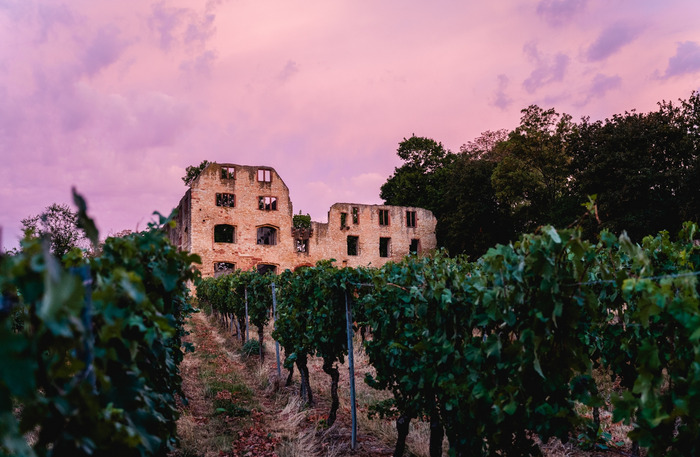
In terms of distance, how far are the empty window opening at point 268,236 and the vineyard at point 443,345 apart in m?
25.8

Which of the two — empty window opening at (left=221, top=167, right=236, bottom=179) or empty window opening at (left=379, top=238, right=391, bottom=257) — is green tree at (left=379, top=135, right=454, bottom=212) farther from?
empty window opening at (left=221, top=167, right=236, bottom=179)

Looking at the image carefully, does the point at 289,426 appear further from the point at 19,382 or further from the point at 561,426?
the point at 19,382

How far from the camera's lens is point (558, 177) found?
95.1ft

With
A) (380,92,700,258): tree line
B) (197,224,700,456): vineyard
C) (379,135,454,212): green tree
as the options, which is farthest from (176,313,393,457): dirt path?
(379,135,454,212): green tree

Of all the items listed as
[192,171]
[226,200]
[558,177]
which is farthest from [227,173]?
[558,177]

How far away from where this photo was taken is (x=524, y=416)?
3.22 meters

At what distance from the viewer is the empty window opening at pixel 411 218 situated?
3500 cm

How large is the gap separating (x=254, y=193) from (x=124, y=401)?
29125 millimetres

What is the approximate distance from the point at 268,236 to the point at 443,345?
109 feet

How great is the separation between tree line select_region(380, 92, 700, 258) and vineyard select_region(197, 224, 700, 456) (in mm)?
10922

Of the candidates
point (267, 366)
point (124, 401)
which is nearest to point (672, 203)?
point (267, 366)

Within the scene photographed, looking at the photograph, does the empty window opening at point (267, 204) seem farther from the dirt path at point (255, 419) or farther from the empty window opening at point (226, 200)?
the dirt path at point (255, 419)

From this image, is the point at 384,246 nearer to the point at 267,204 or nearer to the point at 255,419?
the point at 267,204

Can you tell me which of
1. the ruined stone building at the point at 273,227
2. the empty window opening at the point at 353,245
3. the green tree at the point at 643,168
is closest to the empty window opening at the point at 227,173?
the ruined stone building at the point at 273,227
